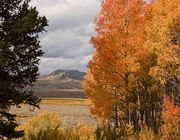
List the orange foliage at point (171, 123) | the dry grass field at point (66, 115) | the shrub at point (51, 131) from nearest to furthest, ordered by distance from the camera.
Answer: the shrub at point (51, 131), the orange foliage at point (171, 123), the dry grass field at point (66, 115)

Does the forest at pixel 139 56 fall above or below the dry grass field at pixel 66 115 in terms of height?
above

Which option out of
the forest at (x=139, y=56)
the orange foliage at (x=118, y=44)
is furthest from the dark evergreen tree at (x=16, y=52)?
the orange foliage at (x=118, y=44)

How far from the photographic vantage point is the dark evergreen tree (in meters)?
16.6

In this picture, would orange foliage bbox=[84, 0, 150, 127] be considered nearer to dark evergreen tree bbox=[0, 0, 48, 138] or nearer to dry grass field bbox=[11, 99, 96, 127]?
dry grass field bbox=[11, 99, 96, 127]

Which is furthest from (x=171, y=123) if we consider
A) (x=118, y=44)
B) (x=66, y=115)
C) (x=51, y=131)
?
(x=66, y=115)

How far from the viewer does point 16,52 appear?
54.5 ft

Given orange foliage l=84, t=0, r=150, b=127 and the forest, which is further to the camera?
orange foliage l=84, t=0, r=150, b=127

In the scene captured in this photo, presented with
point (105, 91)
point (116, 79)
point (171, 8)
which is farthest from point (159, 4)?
point (105, 91)

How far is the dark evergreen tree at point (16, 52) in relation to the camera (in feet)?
54.6

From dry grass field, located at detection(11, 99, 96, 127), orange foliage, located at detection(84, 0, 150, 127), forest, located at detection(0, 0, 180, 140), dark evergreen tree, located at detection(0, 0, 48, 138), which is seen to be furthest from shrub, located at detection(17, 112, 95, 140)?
dry grass field, located at detection(11, 99, 96, 127)

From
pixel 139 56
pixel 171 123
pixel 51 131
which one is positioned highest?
pixel 139 56

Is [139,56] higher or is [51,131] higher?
[139,56]

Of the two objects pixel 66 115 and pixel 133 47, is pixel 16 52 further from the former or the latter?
pixel 66 115

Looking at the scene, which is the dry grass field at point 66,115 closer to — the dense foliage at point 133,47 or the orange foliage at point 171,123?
the dense foliage at point 133,47
